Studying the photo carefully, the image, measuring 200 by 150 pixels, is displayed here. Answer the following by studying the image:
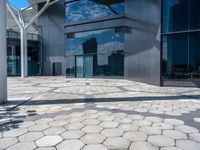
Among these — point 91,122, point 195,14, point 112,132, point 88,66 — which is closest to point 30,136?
point 91,122

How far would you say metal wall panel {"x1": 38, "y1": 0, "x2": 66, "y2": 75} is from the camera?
106 ft

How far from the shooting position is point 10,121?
568 centimetres

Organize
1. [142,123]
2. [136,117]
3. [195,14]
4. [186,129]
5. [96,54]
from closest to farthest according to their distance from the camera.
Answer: [186,129]
[142,123]
[136,117]
[195,14]
[96,54]

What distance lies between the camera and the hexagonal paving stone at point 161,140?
4.11 m

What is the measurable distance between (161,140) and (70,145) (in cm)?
180

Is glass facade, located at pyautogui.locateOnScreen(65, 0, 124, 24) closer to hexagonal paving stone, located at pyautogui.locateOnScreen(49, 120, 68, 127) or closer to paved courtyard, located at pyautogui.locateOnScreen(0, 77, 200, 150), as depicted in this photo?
paved courtyard, located at pyautogui.locateOnScreen(0, 77, 200, 150)

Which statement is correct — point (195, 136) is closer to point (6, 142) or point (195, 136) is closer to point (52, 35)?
point (6, 142)

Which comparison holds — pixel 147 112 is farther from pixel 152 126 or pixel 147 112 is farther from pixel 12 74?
pixel 12 74

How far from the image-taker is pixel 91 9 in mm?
25125

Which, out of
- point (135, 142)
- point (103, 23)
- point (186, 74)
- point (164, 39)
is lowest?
point (135, 142)

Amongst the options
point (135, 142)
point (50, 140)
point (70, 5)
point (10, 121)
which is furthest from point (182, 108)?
point (70, 5)

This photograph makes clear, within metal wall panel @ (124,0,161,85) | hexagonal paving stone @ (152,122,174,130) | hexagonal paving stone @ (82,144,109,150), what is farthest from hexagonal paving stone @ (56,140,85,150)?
metal wall panel @ (124,0,161,85)

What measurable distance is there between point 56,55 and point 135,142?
98.9 feet

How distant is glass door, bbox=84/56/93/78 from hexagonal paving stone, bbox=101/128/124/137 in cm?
2057
